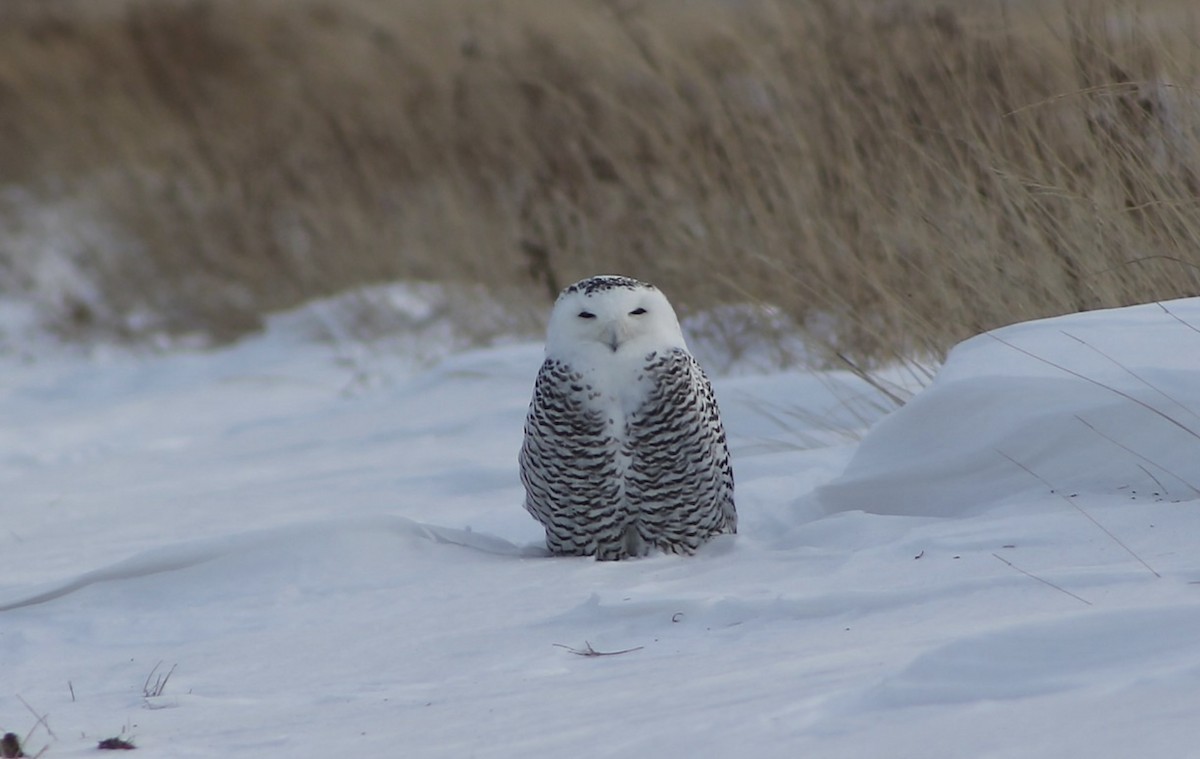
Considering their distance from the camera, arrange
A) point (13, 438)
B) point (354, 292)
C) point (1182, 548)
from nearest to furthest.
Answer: point (1182, 548) → point (13, 438) → point (354, 292)

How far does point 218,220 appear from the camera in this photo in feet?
32.4

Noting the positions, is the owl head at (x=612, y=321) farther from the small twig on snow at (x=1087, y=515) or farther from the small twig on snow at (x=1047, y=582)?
the small twig on snow at (x=1047, y=582)

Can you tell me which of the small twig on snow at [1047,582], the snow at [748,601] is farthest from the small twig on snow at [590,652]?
the small twig on snow at [1047,582]

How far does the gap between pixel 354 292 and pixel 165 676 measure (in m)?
6.15

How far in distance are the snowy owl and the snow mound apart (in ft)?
1.04

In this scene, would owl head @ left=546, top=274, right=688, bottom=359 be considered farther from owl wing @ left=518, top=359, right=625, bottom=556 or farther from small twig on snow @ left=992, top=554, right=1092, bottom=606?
small twig on snow @ left=992, top=554, right=1092, bottom=606

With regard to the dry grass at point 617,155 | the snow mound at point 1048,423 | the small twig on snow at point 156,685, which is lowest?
the small twig on snow at point 156,685

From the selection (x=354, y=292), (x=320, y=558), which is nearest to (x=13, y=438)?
(x=354, y=292)

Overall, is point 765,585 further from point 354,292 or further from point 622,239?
point 354,292

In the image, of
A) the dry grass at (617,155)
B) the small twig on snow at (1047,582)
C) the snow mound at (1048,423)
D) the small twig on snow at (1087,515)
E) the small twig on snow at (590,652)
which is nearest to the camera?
the small twig on snow at (1047,582)

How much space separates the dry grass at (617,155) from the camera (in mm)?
3615

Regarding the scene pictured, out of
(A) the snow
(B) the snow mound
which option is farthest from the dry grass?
(A) the snow

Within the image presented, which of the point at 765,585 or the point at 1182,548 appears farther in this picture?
the point at 765,585

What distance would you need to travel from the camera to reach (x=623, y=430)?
119 inches
